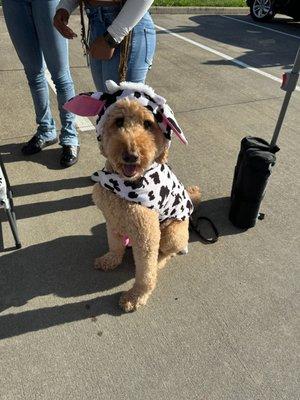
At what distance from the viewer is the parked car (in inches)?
358

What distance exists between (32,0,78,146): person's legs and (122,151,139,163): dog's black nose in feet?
5.42

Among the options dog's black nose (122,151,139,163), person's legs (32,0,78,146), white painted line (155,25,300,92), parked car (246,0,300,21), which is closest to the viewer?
dog's black nose (122,151,139,163)

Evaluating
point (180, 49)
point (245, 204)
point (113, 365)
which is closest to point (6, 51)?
point (180, 49)

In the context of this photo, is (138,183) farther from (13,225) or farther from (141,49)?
(13,225)

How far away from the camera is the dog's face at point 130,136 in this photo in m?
1.61

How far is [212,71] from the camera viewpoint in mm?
5918

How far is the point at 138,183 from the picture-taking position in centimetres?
191

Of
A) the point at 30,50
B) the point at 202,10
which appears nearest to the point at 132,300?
the point at 30,50

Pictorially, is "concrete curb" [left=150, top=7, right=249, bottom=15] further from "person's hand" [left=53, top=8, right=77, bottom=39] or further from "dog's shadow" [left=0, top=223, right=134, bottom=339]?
"dog's shadow" [left=0, top=223, right=134, bottom=339]

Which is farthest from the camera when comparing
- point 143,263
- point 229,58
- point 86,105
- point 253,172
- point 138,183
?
point 229,58

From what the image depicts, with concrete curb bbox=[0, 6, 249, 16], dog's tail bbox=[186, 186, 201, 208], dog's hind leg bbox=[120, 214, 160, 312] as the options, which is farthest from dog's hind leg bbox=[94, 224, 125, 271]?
concrete curb bbox=[0, 6, 249, 16]

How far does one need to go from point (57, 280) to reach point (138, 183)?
2.99 ft

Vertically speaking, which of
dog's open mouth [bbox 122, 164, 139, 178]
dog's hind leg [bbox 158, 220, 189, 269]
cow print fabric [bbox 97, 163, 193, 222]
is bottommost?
dog's hind leg [bbox 158, 220, 189, 269]

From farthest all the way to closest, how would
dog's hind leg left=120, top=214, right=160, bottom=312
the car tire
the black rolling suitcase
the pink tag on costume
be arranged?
1. the car tire
2. the black rolling suitcase
3. the pink tag on costume
4. dog's hind leg left=120, top=214, right=160, bottom=312
